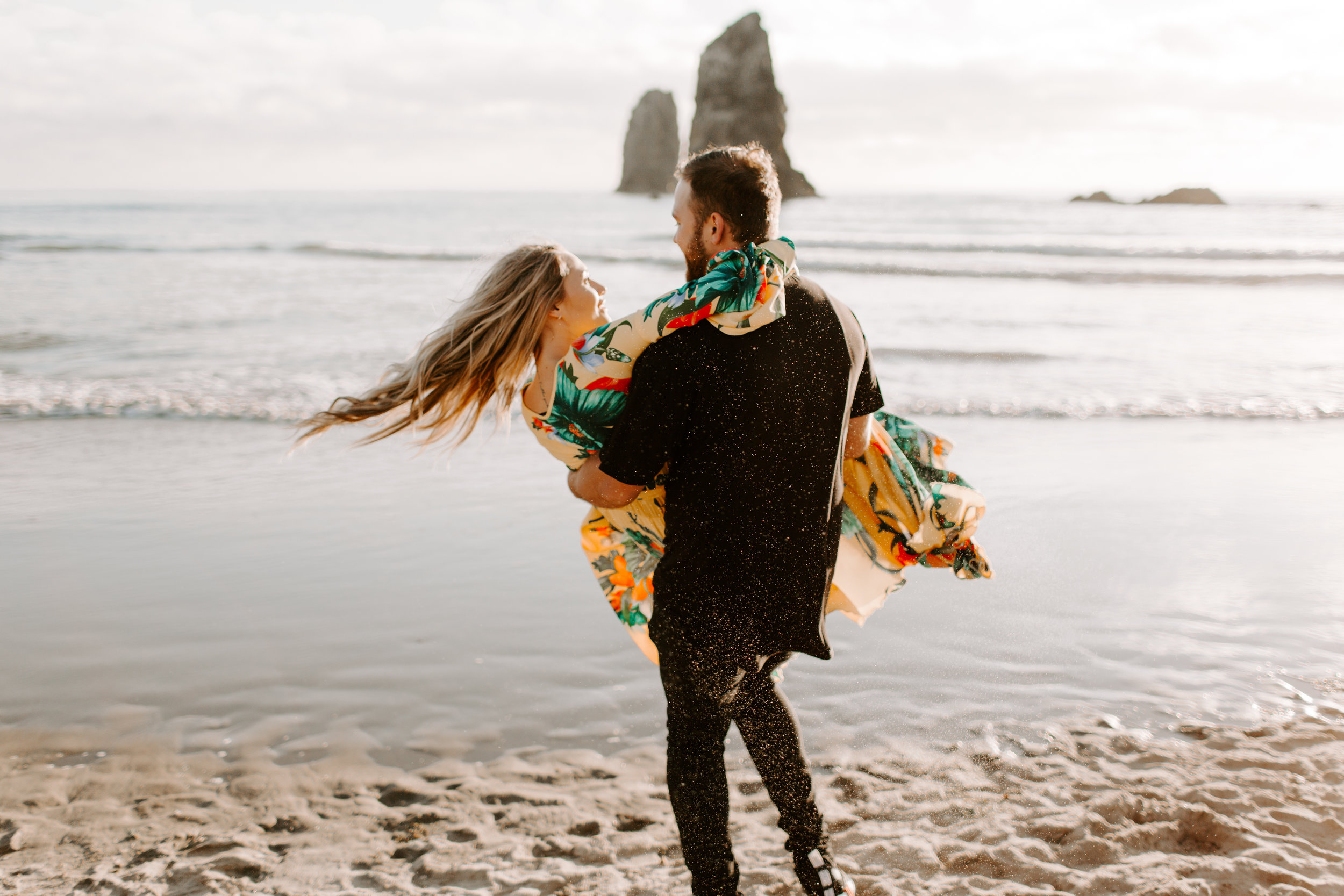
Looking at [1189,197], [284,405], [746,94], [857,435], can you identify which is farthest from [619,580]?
[746,94]

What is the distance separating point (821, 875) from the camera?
7.63ft

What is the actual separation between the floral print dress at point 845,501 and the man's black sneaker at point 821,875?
25.2 inches

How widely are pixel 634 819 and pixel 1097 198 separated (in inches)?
2587

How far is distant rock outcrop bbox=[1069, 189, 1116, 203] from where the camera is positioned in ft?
190

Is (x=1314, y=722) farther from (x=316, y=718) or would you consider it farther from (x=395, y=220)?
(x=395, y=220)

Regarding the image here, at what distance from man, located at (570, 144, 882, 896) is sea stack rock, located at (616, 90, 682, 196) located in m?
86.9

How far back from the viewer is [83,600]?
4.24m

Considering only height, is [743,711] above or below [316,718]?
above

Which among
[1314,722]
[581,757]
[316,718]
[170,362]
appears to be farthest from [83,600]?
[170,362]

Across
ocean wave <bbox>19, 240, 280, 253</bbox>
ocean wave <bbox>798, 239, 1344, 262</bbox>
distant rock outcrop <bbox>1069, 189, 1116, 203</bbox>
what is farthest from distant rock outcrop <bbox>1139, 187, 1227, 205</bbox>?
ocean wave <bbox>19, 240, 280, 253</bbox>

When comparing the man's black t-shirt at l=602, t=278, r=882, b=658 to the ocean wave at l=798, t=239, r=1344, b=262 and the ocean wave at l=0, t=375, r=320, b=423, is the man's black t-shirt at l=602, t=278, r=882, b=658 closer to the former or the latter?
the ocean wave at l=0, t=375, r=320, b=423

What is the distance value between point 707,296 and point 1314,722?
9.87 feet

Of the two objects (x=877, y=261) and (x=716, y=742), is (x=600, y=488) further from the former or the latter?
(x=877, y=261)

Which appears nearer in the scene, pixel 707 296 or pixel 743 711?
pixel 707 296
